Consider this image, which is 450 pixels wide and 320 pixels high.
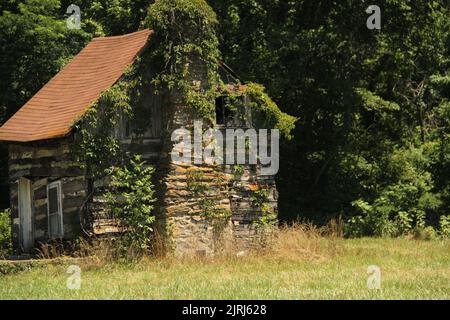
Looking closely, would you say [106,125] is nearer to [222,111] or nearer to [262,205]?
[222,111]

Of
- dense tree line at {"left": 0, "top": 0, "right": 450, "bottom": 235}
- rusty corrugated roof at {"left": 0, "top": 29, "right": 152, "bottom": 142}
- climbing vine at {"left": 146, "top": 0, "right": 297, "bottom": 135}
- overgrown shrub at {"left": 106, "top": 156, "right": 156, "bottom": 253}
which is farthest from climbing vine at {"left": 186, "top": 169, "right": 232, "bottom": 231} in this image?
dense tree line at {"left": 0, "top": 0, "right": 450, "bottom": 235}

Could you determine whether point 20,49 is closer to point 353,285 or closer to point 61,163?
point 61,163

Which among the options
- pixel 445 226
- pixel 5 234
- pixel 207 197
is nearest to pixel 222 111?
pixel 207 197

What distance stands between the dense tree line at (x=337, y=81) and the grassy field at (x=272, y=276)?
6343 millimetres

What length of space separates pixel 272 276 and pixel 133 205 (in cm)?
402

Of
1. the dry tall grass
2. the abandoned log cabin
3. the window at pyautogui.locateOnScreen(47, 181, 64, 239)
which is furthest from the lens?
the window at pyautogui.locateOnScreen(47, 181, 64, 239)

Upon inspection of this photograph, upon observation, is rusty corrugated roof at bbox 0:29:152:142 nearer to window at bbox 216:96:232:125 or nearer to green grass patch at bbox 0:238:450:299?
window at bbox 216:96:232:125

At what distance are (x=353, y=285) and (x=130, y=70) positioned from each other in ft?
25.2

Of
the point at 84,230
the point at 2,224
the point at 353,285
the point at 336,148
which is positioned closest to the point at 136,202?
the point at 84,230

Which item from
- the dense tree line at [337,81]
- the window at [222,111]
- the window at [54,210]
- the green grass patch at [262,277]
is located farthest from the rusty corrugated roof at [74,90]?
the dense tree line at [337,81]

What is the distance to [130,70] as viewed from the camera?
17.6 m

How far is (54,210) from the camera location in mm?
18312

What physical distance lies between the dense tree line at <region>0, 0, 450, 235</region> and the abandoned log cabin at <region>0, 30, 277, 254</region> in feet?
21.4

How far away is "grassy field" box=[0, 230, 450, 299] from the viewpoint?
12.2m
